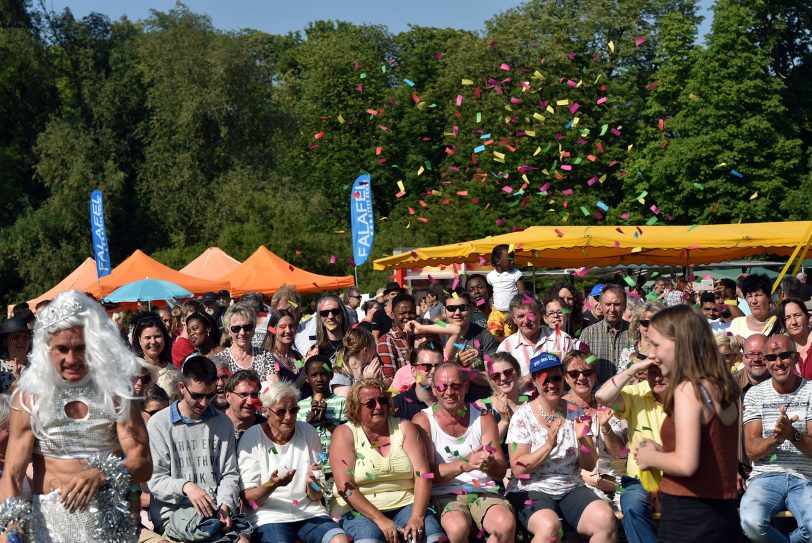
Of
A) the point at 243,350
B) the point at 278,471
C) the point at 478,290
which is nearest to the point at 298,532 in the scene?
the point at 278,471

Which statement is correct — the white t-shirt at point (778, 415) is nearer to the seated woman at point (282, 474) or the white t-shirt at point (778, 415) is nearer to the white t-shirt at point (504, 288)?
the seated woman at point (282, 474)

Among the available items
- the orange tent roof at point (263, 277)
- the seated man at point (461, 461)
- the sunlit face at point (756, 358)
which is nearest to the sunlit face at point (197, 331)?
the seated man at point (461, 461)

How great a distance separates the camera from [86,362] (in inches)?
171

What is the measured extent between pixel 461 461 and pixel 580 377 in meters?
0.97

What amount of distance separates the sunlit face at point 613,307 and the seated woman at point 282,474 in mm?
3142

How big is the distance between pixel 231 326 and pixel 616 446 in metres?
3.40

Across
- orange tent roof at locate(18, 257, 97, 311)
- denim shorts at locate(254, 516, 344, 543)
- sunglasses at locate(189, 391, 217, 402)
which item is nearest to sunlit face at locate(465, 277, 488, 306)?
denim shorts at locate(254, 516, 344, 543)

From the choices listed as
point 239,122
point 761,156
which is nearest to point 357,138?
point 239,122

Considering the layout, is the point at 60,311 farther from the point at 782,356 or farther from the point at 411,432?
the point at 782,356

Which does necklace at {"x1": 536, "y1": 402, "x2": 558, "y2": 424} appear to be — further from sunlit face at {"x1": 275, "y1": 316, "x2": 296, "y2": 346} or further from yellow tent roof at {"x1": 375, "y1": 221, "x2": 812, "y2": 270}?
yellow tent roof at {"x1": 375, "y1": 221, "x2": 812, "y2": 270}

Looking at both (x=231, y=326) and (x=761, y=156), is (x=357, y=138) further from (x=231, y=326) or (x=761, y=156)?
(x=231, y=326)

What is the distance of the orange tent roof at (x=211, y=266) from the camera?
953 inches

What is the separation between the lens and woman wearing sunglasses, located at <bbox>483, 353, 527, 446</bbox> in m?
7.25

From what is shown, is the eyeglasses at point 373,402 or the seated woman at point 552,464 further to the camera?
the eyeglasses at point 373,402
